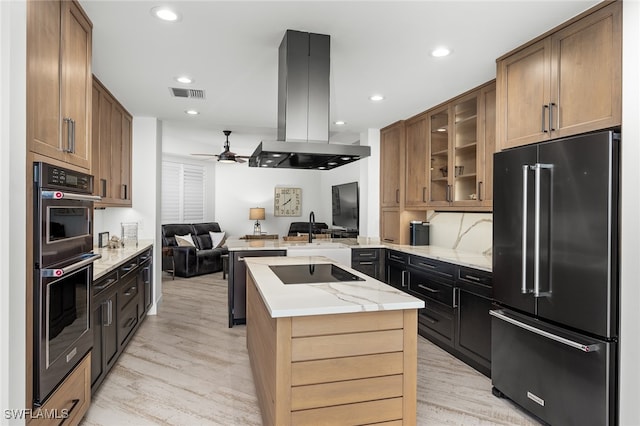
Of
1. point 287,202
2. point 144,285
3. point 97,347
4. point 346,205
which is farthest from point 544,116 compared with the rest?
point 287,202

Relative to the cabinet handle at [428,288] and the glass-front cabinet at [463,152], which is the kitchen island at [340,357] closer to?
the cabinet handle at [428,288]

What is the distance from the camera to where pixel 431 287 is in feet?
12.3

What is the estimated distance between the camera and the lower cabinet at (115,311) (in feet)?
8.52

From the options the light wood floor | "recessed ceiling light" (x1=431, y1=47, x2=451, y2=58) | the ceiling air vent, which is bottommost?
the light wood floor

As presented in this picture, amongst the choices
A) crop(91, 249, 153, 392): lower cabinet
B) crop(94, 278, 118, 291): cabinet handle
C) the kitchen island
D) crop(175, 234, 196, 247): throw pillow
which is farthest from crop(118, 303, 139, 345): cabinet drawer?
crop(175, 234, 196, 247): throw pillow

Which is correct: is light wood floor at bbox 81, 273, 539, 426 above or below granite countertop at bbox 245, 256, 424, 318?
below

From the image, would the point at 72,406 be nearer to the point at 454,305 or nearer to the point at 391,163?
the point at 454,305

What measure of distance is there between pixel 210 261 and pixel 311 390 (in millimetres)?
6326

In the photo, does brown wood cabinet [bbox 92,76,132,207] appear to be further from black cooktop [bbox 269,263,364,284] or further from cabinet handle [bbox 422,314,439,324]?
cabinet handle [bbox 422,314,439,324]

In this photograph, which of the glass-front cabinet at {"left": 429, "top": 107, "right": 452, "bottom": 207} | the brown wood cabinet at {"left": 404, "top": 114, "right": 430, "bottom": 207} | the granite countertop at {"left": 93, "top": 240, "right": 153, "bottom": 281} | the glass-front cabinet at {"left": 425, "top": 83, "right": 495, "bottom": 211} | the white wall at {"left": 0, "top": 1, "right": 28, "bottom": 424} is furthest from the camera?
the brown wood cabinet at {"left": 404, "top": 114, "right": 430, "bottom": 207}

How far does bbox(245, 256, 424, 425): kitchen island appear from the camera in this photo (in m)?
1.78

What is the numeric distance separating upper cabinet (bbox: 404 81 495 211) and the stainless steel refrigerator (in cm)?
92

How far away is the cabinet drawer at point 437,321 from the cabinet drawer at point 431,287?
0.08 m

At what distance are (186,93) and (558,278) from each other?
11.9ft
